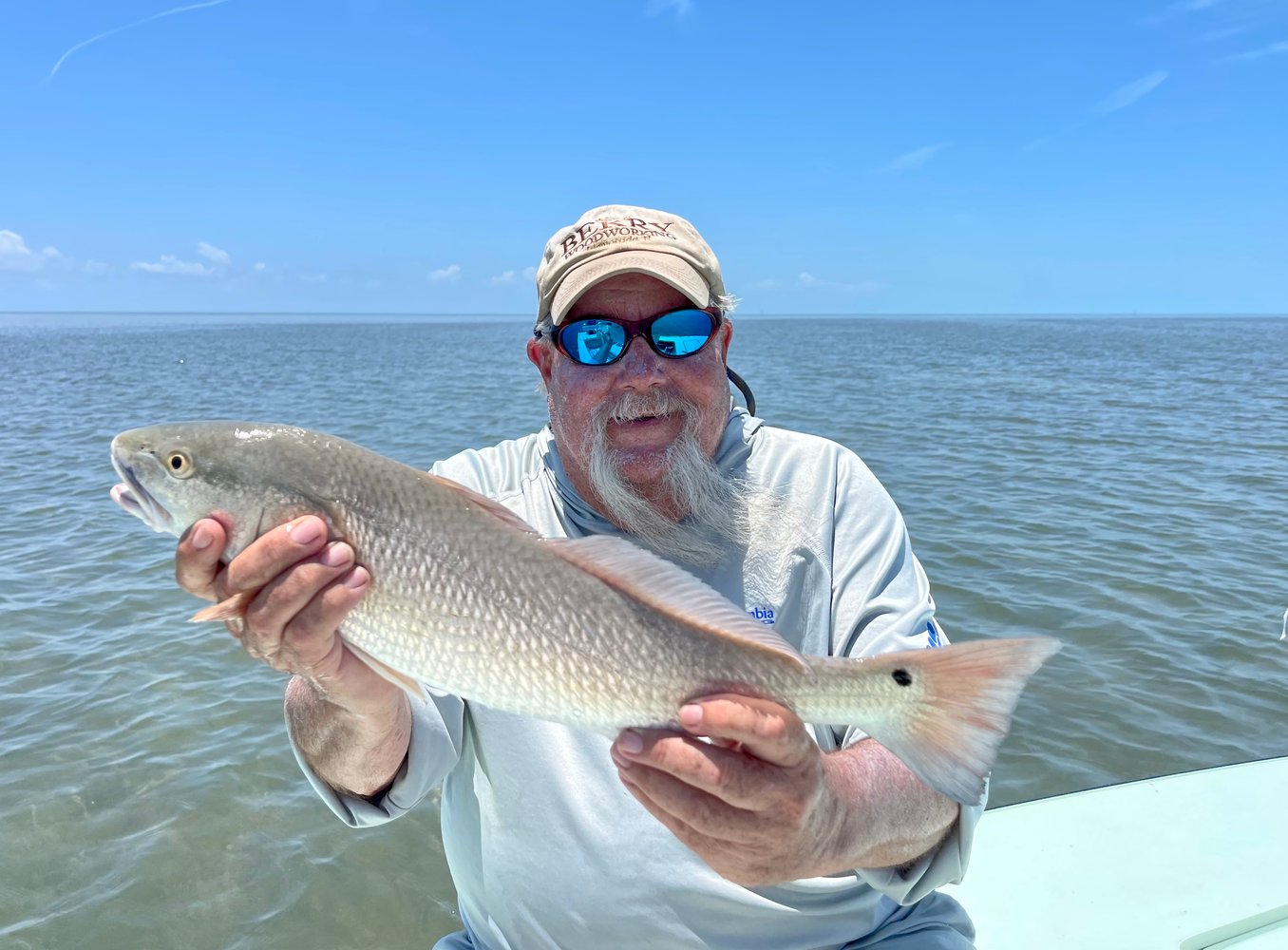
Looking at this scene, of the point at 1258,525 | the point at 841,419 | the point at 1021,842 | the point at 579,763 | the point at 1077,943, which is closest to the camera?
the point at 579,763

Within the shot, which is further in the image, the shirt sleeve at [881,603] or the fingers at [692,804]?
the shirt sleeve at [881,603]

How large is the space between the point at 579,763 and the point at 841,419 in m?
19.1

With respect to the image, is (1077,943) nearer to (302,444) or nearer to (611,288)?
(611,288)

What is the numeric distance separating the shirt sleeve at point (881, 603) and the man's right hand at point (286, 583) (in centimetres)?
152

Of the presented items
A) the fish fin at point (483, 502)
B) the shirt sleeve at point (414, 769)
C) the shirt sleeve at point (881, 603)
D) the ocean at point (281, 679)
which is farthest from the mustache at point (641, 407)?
the ocean at point (281, 679)

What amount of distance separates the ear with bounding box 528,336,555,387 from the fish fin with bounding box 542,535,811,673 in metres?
1.42

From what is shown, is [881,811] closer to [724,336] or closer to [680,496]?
[680,496]

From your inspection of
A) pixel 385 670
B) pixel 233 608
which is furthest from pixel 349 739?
pixel 233 608

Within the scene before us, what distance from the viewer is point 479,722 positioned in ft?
8.90

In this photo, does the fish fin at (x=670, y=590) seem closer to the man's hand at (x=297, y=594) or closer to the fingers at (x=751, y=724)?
the fingers at (x=751, y=724)

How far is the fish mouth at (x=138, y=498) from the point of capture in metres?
2.16

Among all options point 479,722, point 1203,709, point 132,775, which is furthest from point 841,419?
point 479,722

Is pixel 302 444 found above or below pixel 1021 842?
above

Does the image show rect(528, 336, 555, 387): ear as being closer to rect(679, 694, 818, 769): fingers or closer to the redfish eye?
the redfish eye
